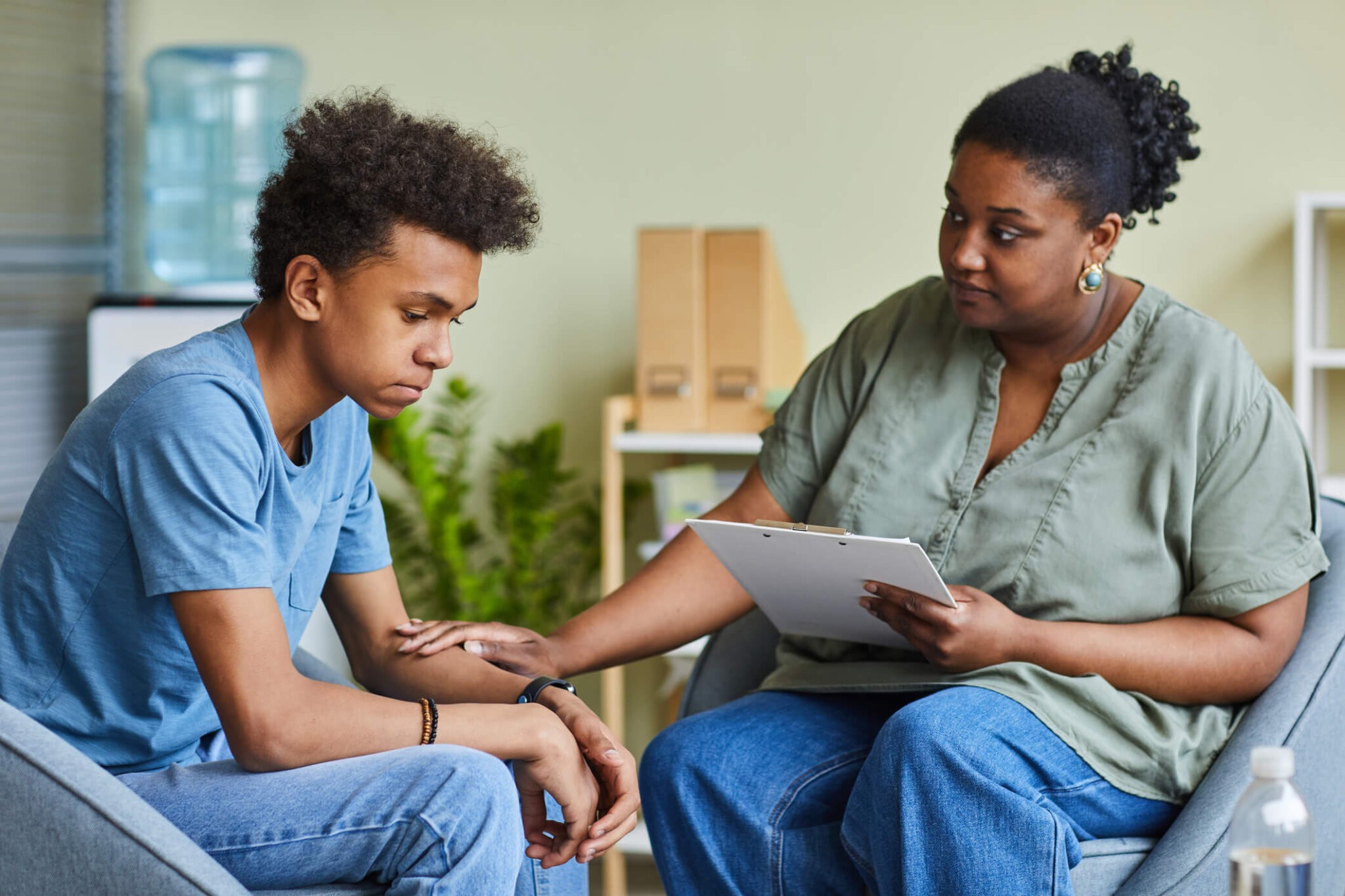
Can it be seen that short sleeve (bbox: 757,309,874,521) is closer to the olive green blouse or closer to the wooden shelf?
the olive green blouse

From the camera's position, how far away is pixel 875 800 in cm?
134

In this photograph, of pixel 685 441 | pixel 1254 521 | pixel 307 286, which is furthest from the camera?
pixel 685 441

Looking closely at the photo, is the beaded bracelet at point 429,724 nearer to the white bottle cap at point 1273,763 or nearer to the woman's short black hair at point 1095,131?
the white bottle cap at point 1273,763

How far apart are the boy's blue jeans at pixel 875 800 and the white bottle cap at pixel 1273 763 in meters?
0.33

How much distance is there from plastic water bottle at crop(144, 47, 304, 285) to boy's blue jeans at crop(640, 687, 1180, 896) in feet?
6.77

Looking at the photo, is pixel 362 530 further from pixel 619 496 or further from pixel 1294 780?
pixel 619 496

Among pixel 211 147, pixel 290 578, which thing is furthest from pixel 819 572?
pixel 211 147

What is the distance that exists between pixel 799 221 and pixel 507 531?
1010 millimetres

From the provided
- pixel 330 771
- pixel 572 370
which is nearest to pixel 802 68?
pixel 572 370

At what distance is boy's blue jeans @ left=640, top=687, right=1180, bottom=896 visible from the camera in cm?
128

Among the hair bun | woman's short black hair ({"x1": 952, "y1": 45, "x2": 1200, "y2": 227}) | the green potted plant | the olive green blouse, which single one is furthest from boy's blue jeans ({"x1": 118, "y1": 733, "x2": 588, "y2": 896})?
the green potted plant

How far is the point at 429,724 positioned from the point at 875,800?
18.9 inches

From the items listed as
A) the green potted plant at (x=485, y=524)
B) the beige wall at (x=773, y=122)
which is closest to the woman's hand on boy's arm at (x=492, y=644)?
the green potted plant at (x=485, y=524)

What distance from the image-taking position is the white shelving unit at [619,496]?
261cm
